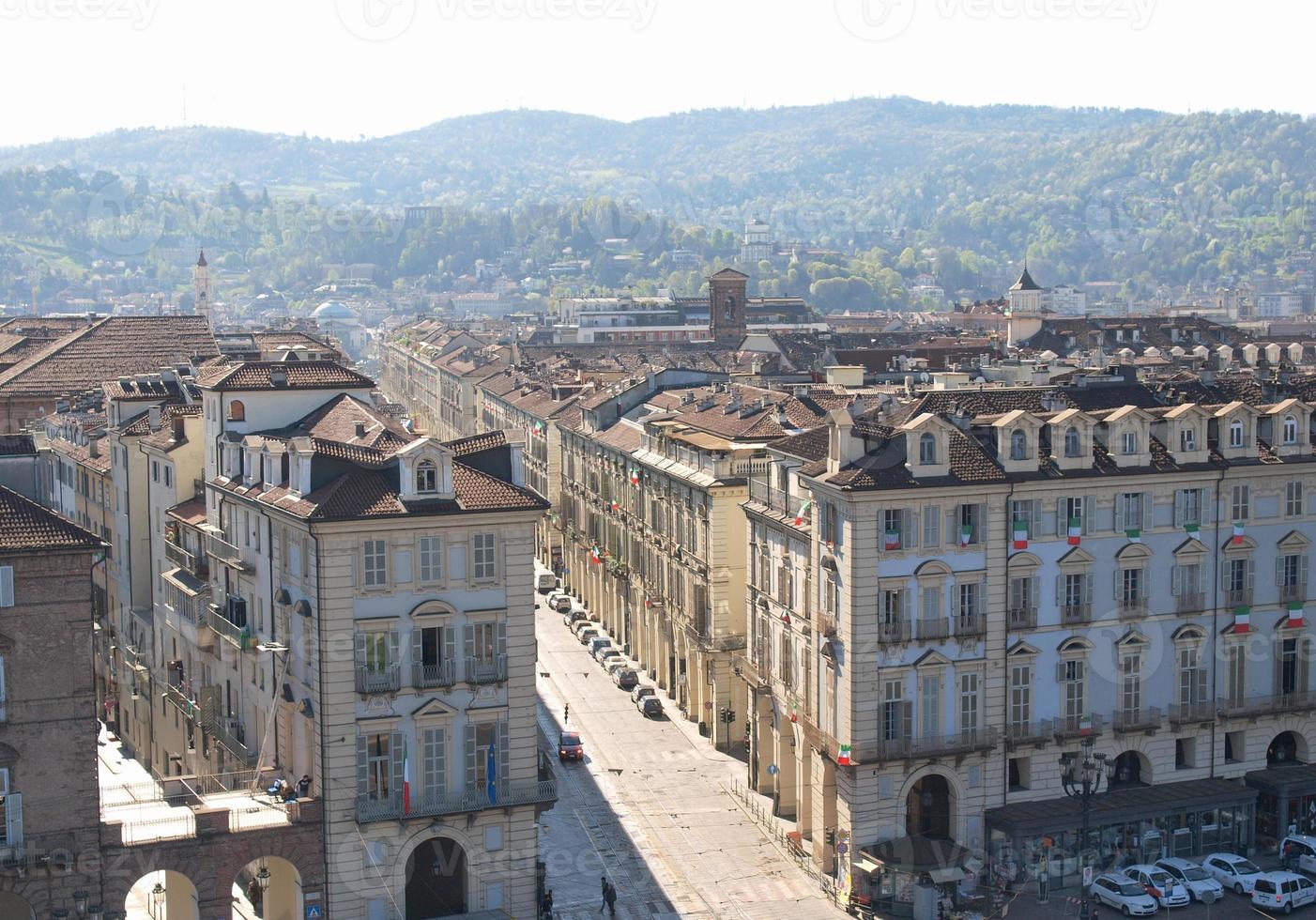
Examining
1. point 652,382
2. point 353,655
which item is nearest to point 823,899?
point 353,655

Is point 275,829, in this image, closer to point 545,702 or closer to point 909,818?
point 909,818

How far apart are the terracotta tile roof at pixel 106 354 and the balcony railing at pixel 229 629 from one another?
106 ft

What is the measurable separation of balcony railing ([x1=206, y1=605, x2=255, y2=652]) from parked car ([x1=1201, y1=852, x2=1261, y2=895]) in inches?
1232

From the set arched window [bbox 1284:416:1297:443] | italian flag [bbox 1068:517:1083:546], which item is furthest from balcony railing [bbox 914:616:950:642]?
arched window [bbox 1284:416:1297:443]

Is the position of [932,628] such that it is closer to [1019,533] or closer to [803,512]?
[1019,533]

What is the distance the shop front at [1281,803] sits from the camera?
62312 mm

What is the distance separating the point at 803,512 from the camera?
206ft

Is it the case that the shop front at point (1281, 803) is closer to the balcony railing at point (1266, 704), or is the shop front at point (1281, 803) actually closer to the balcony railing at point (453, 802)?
the balcony railing at point (1266, 704)

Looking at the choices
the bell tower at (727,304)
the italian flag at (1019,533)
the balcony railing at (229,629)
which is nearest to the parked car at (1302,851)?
the italian flag at (1019,533)

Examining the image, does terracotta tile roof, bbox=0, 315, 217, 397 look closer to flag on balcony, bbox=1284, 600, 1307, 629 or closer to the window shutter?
the window shutter

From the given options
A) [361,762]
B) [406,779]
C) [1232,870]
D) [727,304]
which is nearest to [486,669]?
[406,779]

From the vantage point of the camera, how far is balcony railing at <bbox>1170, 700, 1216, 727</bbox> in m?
62.2

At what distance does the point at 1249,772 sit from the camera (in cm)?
6366

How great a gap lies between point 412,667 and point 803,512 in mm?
16464
